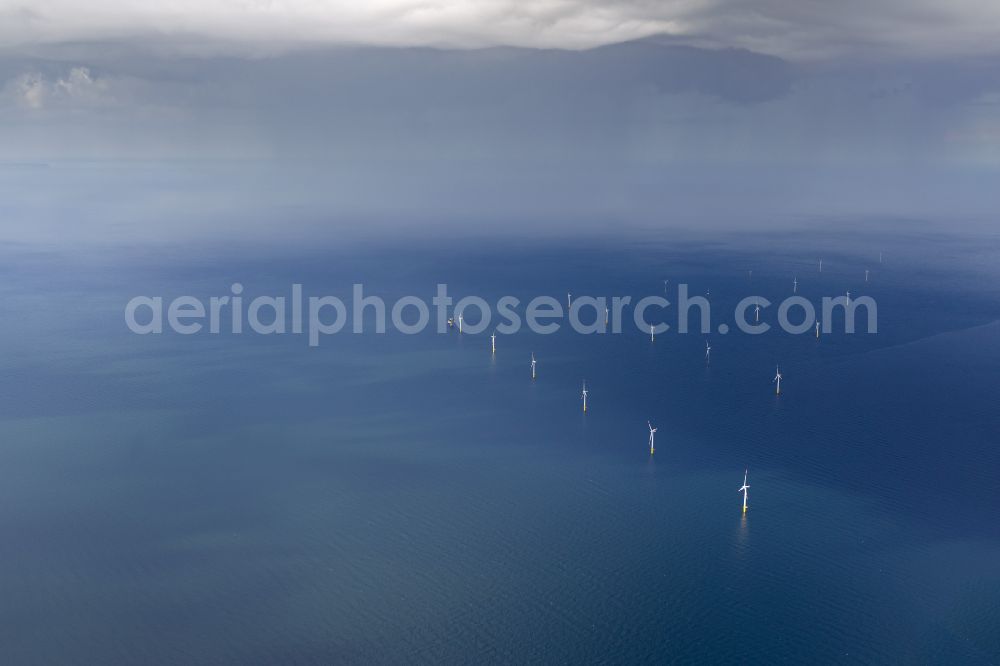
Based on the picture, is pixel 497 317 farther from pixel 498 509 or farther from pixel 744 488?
pixel 744 488

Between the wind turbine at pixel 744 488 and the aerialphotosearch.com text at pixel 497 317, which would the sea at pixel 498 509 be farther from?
the aerialphotosearch.com text at pixel 497 317

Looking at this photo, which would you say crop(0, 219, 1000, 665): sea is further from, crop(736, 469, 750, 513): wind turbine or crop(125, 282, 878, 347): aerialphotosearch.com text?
crop(125, 282, 878, 347): aerialphotosearch.com text

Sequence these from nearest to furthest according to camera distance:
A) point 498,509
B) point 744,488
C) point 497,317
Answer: point 744,488, point 498,509, point 497,317

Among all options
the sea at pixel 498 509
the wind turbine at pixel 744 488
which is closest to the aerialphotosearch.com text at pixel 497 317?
the sea at pixel 498 509

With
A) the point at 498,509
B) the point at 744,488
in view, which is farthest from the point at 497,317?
the point at 744,488

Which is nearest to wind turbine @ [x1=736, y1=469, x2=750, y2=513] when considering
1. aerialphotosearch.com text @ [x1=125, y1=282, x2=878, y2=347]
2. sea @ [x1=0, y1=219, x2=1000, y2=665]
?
sea @ [x1=0, y1=219, x2=1000, y2=665]

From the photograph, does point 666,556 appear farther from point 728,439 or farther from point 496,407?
point 496,407
